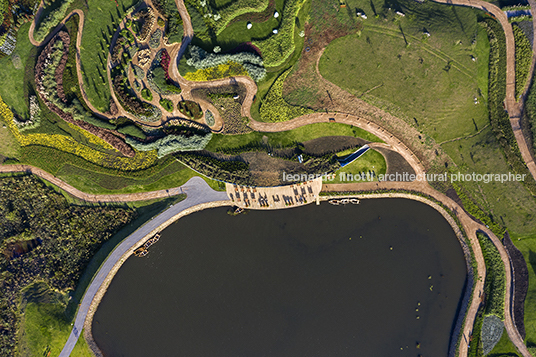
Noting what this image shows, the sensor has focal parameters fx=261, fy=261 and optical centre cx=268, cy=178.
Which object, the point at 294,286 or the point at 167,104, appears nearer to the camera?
the point at 167,104

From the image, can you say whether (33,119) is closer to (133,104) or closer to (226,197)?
(133,104)

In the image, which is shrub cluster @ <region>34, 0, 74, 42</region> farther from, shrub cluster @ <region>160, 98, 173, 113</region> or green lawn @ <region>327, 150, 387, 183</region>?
green lawn @ <region>327, 150, 387, 183</region>

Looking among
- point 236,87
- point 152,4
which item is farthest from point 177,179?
point 152,4

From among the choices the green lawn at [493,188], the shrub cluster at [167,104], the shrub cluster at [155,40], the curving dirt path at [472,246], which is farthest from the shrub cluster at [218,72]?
the green lawn at [493,188]

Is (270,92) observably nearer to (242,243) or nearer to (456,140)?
(242,243)

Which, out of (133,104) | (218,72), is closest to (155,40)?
(133,104)

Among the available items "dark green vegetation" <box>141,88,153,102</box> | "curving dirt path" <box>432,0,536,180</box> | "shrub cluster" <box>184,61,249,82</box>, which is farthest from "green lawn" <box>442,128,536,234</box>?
"dark green vegetation" <box>141,88,153,102</box>
